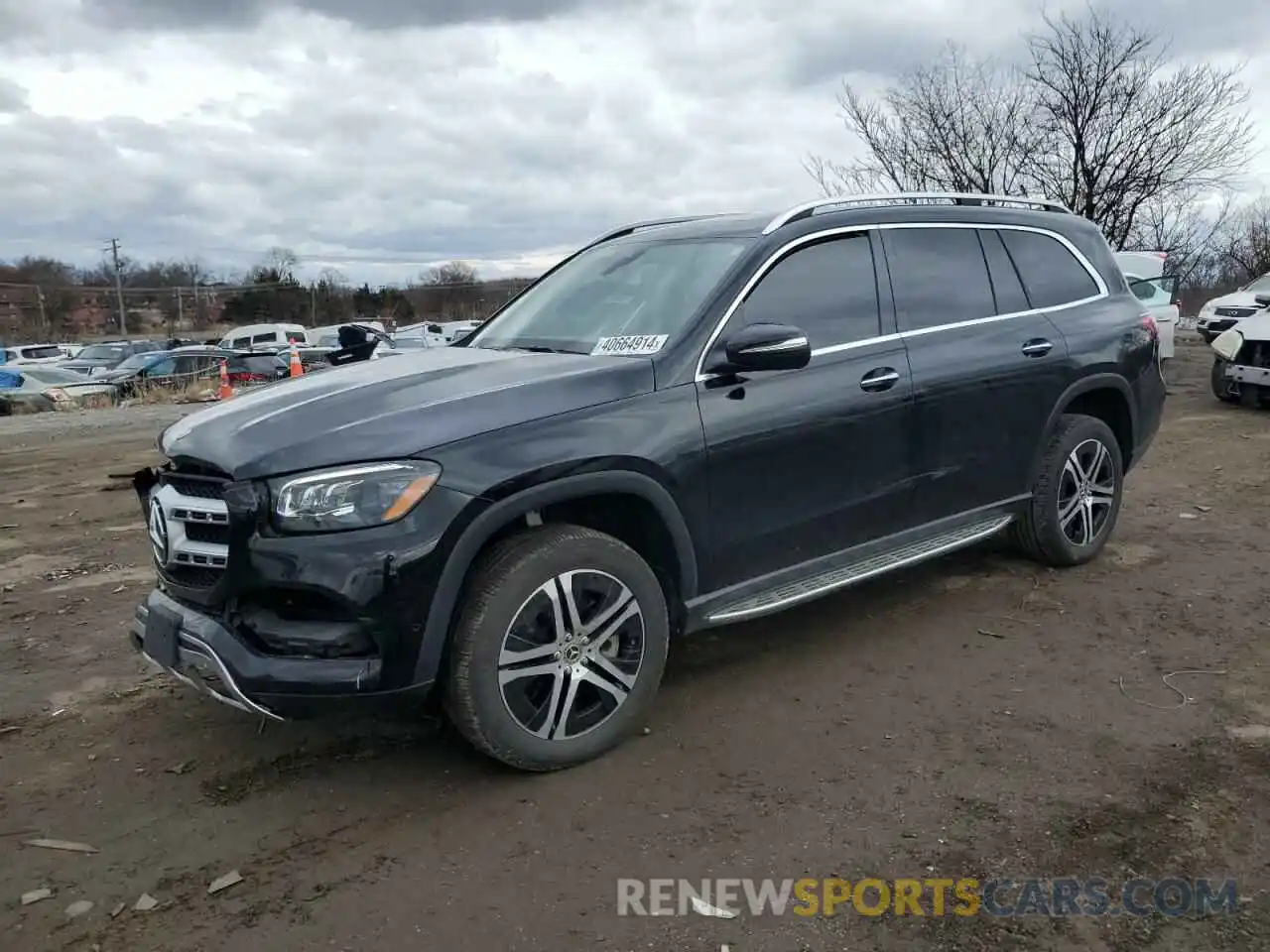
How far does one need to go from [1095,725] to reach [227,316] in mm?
81644

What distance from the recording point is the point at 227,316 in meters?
77.2

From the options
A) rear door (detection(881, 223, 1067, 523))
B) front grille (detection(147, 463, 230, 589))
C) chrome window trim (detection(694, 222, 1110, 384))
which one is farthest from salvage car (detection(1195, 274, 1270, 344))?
front grille (detection(147, 463, 230, 589))

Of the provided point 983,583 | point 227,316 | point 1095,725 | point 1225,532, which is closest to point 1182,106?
point 1225,532

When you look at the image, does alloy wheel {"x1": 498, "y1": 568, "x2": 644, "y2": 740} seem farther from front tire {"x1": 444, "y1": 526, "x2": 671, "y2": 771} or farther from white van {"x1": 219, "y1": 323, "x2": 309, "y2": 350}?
white van {"x1": 219, "y1": 323, "x2": 309, "y2": 350}

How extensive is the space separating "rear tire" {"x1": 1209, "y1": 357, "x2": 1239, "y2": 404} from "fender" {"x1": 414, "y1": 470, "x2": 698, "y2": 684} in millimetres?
10910

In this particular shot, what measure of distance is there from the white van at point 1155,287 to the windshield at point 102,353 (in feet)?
95.1

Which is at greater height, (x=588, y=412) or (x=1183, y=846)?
(x=588, y=412)

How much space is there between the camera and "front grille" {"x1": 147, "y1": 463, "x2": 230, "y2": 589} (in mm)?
3113

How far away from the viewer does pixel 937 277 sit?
15.3 ft

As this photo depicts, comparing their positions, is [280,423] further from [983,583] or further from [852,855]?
[983,583]

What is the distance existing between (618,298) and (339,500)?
166 centimetres

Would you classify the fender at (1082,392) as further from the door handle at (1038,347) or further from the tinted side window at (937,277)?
the tinted side window at (937,277)

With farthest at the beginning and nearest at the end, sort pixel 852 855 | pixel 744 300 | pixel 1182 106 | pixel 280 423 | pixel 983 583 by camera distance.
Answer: pixel 1182 106, pixel 983 583, pixel 744 300, pixel 280 423, pixel 852 855

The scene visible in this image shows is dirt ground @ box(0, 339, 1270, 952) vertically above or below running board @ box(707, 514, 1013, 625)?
below
